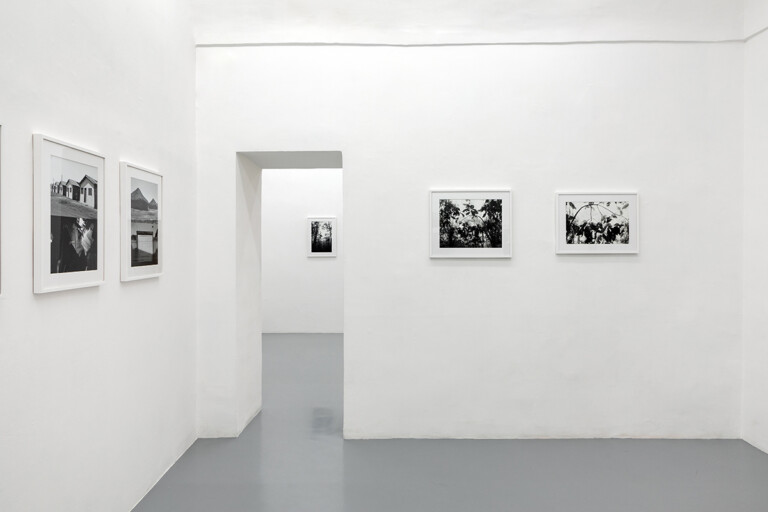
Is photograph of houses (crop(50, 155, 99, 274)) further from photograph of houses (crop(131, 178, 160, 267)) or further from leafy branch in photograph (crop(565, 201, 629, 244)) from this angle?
leafy branch in photograph (crop(565, 201, 629, 244))

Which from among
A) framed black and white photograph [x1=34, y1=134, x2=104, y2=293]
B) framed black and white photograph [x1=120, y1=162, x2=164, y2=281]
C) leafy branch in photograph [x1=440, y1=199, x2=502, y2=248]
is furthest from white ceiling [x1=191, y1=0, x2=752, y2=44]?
framed black and white photograph [x1=34, y1=134, x2=104, y2=293]

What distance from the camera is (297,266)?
43.6 feet

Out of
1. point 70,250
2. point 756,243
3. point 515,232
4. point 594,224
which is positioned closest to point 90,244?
point 70,250

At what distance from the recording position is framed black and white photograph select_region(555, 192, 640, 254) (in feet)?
19.4

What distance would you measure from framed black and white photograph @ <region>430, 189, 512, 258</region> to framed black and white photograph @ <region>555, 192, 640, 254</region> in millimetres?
613

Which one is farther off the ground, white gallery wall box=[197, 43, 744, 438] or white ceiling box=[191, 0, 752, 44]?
white ceiling box=[191, 0, 752, 44]

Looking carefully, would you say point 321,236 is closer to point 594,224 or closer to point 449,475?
point 594,224

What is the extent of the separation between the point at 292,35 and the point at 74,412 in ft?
14.5

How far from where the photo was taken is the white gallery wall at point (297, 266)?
1322 centimetres

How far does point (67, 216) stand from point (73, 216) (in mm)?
69

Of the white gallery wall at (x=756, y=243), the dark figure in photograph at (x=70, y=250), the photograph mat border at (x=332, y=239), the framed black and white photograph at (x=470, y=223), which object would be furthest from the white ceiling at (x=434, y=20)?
the photograph mat border at (x=332, y=239)

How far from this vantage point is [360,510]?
4.30 meters

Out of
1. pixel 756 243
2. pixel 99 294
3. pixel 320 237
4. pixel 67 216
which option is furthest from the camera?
pixel 320 237

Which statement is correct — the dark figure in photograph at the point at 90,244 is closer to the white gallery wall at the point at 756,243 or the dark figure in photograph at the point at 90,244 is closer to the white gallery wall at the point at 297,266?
the white gallery wall at the point at 756,243
